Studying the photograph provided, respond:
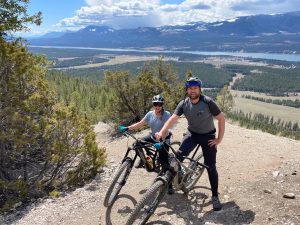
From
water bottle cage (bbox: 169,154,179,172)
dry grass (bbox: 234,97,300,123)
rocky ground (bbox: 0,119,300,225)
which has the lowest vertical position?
dry grass (bbox: 234,97,300,123)

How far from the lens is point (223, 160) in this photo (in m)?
12.7

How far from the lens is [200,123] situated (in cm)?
799

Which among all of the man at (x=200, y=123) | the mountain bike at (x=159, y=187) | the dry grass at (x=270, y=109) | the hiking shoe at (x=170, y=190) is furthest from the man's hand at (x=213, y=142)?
the dry grass at (x=270, y=109)

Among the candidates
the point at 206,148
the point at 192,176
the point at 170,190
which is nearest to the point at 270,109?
the point at 192,176

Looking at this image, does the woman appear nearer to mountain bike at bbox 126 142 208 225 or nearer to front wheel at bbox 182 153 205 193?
front wheel at bbox 182 153 205 193

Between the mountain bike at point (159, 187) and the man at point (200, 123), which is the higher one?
the man at point (200, 123)

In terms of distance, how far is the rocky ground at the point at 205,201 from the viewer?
8023 millimetres

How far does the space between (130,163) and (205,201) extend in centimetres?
220

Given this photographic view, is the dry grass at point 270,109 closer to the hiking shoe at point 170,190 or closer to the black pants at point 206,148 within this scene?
the hiking shoe at point 170,190

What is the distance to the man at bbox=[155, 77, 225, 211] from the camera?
25.3 feet

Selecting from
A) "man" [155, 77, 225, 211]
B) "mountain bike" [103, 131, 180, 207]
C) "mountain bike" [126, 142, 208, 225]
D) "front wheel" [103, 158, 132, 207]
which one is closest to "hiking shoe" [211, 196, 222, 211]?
"man" [155, 77, 225, 211]

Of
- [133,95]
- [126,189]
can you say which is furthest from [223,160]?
[133,95]

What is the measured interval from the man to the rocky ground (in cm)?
66

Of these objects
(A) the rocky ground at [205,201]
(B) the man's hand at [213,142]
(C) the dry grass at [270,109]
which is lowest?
(C) the dry grass at [270,109]
